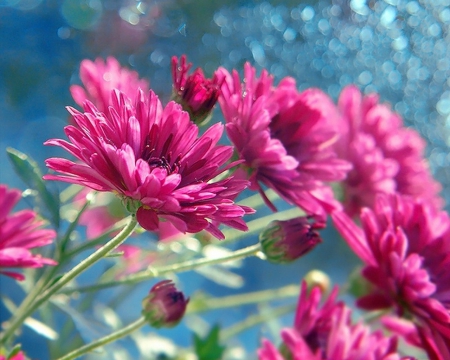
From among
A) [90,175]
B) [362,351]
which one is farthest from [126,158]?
[362,351]

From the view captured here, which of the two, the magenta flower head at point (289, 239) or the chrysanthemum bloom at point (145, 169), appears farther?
the magenta flower head at point (289, 239)

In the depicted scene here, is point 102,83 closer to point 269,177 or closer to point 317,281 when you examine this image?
point 269,177

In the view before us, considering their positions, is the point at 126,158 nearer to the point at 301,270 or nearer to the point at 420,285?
the point at 420,285

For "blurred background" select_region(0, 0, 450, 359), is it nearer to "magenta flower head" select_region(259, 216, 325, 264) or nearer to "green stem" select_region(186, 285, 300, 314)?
"green stem" select_region(186, 285, 300, 314)

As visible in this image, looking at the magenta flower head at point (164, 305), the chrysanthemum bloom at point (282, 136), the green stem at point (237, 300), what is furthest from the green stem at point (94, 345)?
the green stem at point (237, 300)

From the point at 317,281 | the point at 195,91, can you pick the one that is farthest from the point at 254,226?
the point at 195,91

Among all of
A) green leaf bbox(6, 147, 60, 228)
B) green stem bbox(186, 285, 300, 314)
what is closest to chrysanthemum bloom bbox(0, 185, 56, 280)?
green leaf bbox(6, 147, 60, 228)

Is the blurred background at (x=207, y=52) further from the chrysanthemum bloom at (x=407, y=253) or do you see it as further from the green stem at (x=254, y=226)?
the chrysanthemum bloom at (x=407, y=253)
